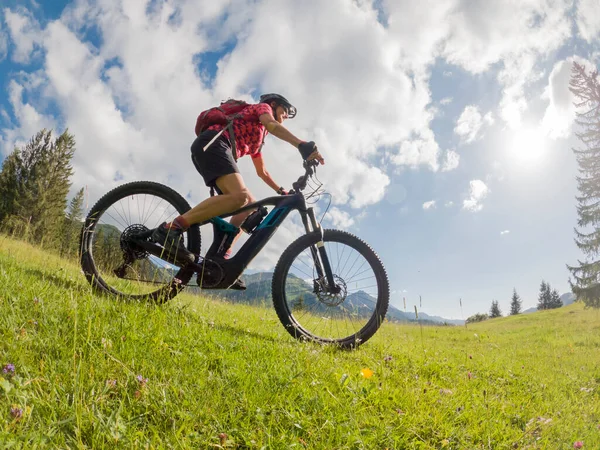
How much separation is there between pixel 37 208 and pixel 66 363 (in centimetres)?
5527

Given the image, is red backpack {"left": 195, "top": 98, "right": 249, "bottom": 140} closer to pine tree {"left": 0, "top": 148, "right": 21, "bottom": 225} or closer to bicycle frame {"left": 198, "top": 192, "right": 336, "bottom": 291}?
bicycle frame {"left": 198, "top": 192, "right": 336, "bottom": 291}

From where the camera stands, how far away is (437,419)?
2.37 m

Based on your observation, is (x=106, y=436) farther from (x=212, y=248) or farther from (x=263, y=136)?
(x=263, y=136)

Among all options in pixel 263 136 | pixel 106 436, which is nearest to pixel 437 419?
pixel 106 436

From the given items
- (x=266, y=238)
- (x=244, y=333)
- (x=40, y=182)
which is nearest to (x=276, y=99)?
(x=266, y=238)

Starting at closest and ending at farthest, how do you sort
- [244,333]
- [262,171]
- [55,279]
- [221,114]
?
[244,333], [55,279], [221,114], [262,171]

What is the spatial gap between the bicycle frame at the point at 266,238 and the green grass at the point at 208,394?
726 mm

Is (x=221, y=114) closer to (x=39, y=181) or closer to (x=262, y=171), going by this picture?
(x=262, y=171)

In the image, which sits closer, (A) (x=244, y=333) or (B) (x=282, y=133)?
(A) (x=244, y=333)

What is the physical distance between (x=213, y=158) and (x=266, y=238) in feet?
3.90

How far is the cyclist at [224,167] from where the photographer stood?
409 cm

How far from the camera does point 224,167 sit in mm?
4246

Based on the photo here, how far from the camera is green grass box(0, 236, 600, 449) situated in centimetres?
171

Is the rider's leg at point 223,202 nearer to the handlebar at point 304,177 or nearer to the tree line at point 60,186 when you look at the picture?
the handlebar at point 304,177
